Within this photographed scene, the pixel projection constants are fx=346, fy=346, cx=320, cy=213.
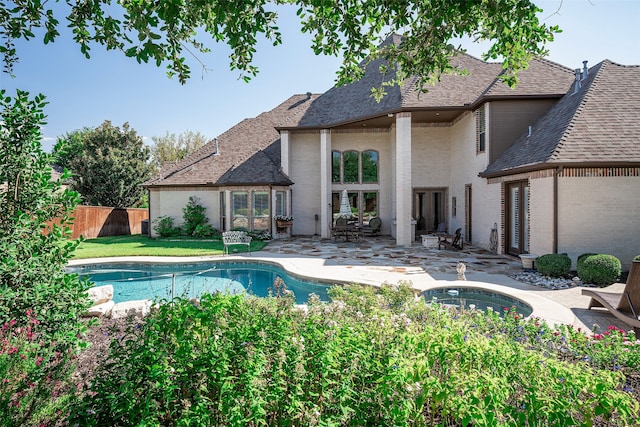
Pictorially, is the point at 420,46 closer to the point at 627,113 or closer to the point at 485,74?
the point at 627,113

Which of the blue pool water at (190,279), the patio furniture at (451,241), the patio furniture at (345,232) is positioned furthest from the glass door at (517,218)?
the blue pool water at (190,279)

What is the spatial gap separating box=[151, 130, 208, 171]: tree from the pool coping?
1148 inches

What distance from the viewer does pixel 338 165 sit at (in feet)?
68.9

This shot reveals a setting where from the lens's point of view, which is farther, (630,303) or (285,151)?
(285,151)

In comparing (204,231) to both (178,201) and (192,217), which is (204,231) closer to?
(192,217)

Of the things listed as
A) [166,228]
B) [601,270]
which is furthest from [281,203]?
[601,270]

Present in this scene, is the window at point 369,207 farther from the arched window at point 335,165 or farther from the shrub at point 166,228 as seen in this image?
the shrub at point 166,228

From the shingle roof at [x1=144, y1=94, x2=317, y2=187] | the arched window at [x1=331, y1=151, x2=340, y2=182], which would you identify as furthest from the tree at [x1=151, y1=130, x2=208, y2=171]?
the arched window at [x1=331, y1=151, x2=340, y2=182]

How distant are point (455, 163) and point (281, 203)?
9860mm

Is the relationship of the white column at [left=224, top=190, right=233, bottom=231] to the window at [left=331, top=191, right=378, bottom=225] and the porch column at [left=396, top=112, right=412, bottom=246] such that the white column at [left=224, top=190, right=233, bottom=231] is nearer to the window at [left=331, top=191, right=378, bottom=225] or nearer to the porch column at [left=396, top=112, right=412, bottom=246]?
the window at [left=331, top=191, right=378, bottom=225]

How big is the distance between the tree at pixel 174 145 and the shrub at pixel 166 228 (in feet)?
69.8

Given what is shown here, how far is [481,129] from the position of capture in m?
15.1

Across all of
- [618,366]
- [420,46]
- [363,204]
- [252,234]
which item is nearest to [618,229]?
[618,366]

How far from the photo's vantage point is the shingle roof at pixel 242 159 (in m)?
20.2
